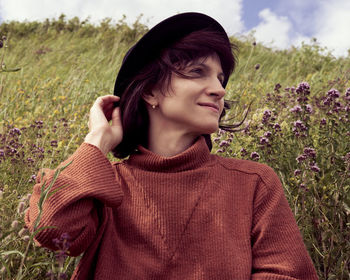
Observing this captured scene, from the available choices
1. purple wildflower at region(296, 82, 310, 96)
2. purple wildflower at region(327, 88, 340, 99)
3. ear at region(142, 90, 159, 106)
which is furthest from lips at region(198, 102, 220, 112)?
purple wildflower at region(327, 88, 340, 99)

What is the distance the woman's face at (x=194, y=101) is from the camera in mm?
2111

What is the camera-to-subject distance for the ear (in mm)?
2314

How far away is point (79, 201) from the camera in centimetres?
189

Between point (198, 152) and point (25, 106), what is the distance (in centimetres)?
359

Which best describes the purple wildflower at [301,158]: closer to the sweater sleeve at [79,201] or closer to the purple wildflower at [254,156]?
the purple wildflower at [254,156]

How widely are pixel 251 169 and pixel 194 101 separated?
43cm

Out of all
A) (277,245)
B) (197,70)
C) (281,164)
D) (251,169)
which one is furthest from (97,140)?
(281,164)

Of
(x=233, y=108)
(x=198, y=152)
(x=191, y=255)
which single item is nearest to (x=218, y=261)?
(x=191, y=255)

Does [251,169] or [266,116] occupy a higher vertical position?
[266,116]

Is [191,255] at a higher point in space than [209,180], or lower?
lower

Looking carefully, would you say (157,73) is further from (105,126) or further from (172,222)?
(172,222)

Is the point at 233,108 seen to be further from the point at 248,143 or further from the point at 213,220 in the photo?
the point at 213,220

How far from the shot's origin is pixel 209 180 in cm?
209

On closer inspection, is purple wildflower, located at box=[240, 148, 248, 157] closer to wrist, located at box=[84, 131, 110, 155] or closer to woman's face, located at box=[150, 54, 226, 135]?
woman's face, located at box=[150, 54, 226, 135]
